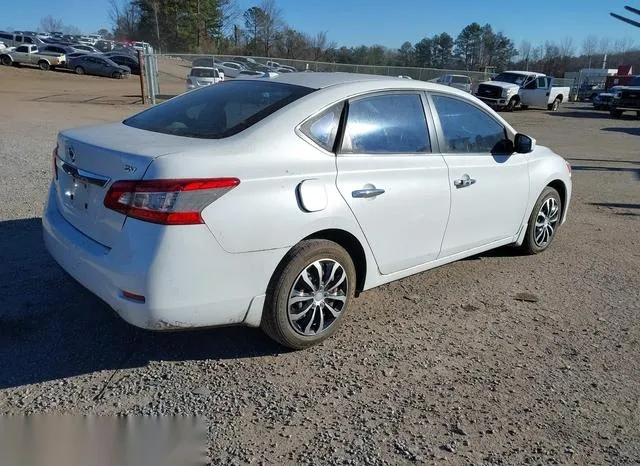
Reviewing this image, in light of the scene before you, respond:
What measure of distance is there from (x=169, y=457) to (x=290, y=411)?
2.14ft

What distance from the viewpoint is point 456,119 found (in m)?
4.36

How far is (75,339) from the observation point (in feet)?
11.4

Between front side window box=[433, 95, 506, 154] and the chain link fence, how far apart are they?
2094cm

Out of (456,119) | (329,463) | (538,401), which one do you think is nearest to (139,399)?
(329,463)

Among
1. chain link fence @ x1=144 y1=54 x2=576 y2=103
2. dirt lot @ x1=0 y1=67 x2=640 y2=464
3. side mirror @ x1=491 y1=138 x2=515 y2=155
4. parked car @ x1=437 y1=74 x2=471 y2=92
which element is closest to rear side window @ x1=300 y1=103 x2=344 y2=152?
dirt lot @ x1=0 y1=67 x2=640 y2=464

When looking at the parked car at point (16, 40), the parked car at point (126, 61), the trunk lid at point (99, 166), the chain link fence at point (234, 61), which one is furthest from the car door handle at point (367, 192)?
the parked car at point (16, 40)

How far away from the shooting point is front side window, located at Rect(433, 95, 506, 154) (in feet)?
13.9

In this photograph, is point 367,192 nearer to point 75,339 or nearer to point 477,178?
point 477,178

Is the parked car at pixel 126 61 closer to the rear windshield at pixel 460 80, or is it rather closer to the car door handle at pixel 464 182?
the rear windshield at pixel 460 80

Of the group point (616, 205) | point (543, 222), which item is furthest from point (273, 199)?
point (616, 205)

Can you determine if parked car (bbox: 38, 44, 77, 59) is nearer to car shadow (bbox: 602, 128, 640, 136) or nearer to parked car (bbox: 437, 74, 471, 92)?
parked car (bbox: 437, 74, 471, 92)

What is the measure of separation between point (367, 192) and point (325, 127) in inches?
19.2

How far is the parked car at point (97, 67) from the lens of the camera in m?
42.5

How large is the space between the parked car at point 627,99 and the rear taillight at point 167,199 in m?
28.1
